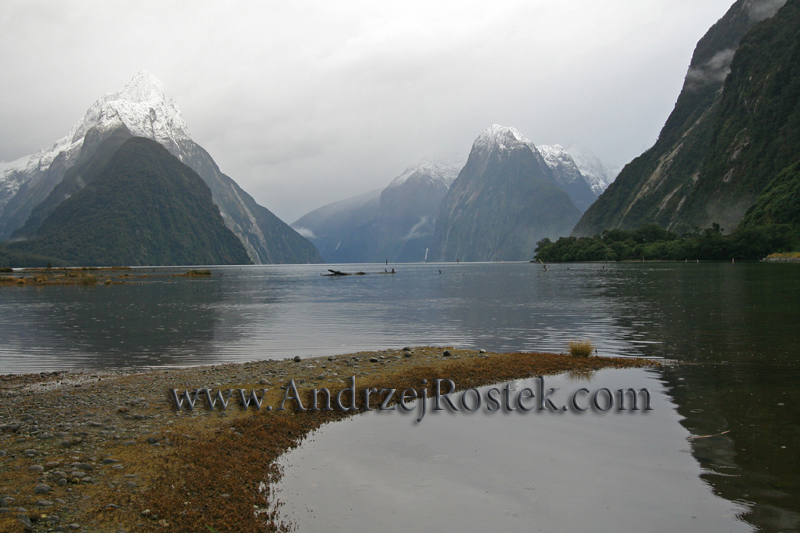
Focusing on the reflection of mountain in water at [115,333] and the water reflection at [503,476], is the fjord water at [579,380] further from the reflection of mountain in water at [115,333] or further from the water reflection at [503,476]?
the reflection of mountain in water at [115,333]

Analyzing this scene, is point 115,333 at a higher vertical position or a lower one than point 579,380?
lower

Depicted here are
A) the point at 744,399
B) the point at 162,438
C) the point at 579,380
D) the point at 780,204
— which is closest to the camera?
the point at 162,438

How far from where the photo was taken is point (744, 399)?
14141 millimetres

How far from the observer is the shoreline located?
25.9ft

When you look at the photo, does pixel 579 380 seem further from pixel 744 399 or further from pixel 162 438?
pixel 162 438

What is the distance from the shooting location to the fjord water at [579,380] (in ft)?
29.3

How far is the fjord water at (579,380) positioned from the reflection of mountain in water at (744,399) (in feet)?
0.14

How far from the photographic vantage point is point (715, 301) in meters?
43.7

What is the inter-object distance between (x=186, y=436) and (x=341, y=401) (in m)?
4.49

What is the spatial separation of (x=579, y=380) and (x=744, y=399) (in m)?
4.61

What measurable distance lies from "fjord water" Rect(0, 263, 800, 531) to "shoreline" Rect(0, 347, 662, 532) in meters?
1.17

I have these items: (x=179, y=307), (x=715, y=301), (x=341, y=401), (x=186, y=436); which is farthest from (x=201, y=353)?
(x=715, y=301)

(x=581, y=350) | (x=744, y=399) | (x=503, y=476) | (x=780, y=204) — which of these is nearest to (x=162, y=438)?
(x=503, y=476)

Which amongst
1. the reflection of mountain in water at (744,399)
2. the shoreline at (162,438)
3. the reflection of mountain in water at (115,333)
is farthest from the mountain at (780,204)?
the shoreline at (162,438)
